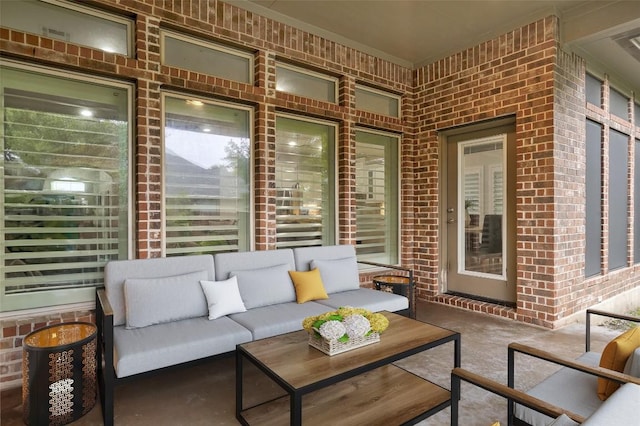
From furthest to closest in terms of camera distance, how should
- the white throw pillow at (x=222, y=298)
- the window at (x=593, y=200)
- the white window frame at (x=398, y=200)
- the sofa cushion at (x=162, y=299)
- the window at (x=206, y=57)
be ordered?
1. the white window frame at (x=398, y=200)
2. the window at (x=593, y=200)
3. the window at (x=206, y=57)
4. the white throw pillow at (x=222, y=298)
5. the sofa cushion at (x=162, y=299)

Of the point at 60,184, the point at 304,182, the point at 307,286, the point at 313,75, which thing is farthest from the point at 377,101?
the point at 60,184

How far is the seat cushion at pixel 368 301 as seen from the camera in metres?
3.26

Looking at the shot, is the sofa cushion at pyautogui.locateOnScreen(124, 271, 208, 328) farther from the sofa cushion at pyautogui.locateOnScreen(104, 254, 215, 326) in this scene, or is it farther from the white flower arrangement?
the white flower arrangement

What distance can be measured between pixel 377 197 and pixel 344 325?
119 inches

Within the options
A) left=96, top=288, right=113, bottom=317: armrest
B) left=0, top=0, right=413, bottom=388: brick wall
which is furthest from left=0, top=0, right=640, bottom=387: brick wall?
left=96, top=288, right=113, bottom=317: armrest

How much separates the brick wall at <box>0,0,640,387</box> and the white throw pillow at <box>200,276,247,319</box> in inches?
26.2

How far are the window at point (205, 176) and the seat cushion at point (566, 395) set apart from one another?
2769 millimetres

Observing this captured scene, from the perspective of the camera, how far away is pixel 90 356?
237cm

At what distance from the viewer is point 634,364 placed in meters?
1.54

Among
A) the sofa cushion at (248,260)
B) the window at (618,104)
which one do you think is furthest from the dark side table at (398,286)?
the window at (618,104)

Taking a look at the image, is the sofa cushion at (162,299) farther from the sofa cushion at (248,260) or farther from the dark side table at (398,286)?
the dark side table at (398,286)

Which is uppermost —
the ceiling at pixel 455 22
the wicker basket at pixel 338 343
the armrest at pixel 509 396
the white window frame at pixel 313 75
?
the ceiling at pixel 455 22

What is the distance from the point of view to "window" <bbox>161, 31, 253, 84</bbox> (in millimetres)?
3314

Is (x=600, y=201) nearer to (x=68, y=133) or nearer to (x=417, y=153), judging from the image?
(x=417, y=153)
